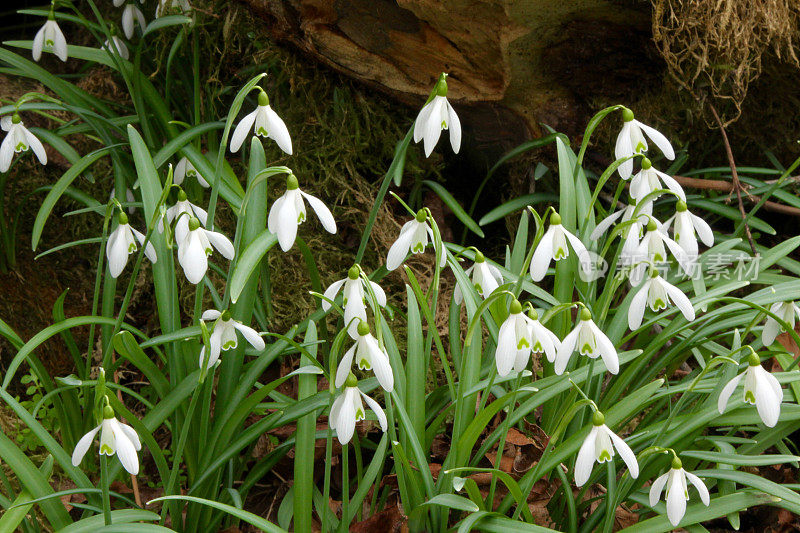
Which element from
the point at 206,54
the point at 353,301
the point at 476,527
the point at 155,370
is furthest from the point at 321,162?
the point at 476,527

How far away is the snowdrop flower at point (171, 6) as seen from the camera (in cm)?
260

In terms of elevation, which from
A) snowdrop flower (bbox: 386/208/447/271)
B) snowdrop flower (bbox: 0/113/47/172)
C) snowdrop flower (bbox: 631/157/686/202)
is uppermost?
snowdrop flower (bbox: 631/157/686/202)

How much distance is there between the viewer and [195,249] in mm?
1442

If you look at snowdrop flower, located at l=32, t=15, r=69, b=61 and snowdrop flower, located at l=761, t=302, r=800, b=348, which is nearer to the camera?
snowdrop flower, located at l=761, t=302, r=800, b=348

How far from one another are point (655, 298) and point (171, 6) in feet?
6.45

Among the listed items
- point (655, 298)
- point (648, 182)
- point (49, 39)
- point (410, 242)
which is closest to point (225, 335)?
point (410, 242)

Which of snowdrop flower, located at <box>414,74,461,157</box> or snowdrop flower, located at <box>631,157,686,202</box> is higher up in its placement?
snowdrop flower, located at <box>414,74,461,157</box>

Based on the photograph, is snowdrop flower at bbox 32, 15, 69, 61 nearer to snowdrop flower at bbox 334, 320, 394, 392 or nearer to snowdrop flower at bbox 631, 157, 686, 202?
snowdrop flower at bbox 334, 320, 394, 392

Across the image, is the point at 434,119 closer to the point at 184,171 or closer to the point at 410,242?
the point at 410,242

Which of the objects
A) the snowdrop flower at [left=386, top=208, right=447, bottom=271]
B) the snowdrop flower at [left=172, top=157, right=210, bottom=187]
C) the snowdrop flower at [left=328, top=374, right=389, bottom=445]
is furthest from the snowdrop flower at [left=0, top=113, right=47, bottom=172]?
the snowdrop flower at [left=328, top=374, right=389, bottom=445]

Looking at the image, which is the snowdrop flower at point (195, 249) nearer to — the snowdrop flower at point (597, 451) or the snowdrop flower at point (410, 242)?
the snowdrop flower at point (410, 242)

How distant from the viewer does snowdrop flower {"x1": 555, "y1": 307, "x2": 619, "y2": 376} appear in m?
1.40

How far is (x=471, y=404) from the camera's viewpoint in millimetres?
1800

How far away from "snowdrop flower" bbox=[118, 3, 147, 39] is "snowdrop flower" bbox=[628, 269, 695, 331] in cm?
212
